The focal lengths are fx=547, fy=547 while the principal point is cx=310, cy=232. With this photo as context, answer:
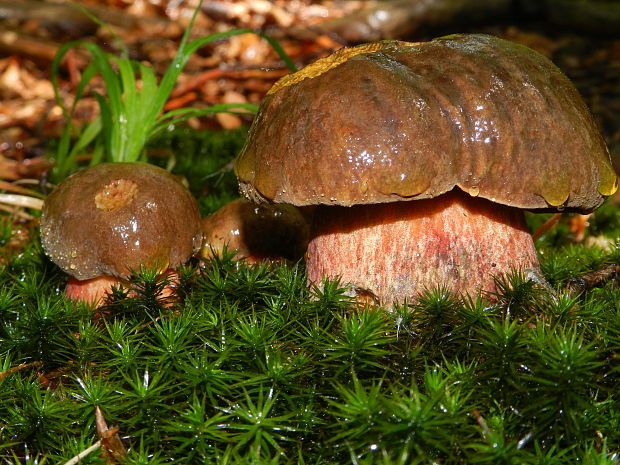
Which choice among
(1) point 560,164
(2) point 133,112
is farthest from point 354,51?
(2) point 133,112

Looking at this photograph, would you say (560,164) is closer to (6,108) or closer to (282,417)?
(282,417)

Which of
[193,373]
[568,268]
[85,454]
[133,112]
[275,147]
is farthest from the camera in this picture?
[133,112]

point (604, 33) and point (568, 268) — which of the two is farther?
point (604, 33)

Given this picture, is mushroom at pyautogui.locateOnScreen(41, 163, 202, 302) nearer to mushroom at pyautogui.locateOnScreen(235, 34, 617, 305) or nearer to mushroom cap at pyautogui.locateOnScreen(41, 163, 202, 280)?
mushroom cap at pyautogui.locateOnScreen(41, 163, 202, 280)

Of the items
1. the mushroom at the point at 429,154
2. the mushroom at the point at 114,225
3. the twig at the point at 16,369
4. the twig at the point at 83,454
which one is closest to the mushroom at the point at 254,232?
the mushroom at the point at 114,225

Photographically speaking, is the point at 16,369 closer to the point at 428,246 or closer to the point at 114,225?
the point at 114,225

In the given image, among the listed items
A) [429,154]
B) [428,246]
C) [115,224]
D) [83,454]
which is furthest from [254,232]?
[83,454]
